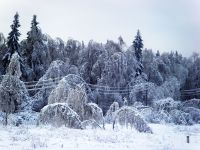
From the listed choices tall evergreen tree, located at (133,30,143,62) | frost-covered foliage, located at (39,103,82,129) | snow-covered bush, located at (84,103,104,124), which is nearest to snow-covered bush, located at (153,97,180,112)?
snow-covered bush, located at (84,103,104,124)

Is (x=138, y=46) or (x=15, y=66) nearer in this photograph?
(x=15, y=66)

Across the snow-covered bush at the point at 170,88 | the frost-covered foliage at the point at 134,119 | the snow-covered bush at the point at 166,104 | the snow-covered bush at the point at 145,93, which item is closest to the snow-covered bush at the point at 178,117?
the snow-covered bush at the point at 166,104

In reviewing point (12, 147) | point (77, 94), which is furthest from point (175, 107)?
point (12, 147)

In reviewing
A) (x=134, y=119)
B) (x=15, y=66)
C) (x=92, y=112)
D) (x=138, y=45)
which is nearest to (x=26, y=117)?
(x=15, y=66)

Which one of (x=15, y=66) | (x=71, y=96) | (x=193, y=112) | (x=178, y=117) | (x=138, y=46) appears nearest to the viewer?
(x=71, y=96)

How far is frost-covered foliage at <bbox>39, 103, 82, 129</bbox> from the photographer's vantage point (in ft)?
63.8

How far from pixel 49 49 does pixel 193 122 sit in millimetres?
16970

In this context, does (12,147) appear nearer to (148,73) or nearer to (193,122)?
(193,122)

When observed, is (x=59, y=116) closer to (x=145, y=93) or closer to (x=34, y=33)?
(x=145, y=93)

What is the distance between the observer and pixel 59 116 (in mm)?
19594

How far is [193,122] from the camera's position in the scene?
3619 cm

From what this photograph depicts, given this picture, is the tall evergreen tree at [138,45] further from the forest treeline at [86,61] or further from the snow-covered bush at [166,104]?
the snow-covered bush at [166,104]

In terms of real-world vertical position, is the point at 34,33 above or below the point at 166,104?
above

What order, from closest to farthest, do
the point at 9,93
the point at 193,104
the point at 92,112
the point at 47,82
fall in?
1. the point at 92,112
2. the point at 9,93
3. the point at 47,82
4. the point at 193,104
